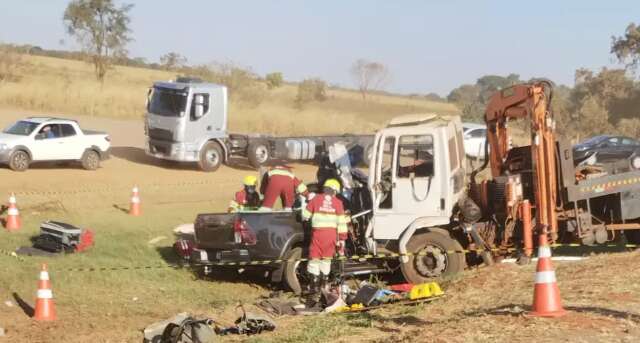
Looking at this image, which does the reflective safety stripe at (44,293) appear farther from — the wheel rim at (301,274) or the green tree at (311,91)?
the green tree at (311,91)

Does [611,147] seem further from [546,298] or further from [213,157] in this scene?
[546,298]

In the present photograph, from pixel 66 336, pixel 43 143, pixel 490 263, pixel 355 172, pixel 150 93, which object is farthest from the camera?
pixel 150 93

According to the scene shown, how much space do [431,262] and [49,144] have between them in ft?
53.5

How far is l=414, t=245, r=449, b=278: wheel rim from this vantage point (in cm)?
1207

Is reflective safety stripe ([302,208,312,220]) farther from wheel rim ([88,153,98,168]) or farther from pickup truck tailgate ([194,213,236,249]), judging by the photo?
wheel rim ([88,153,98,168])

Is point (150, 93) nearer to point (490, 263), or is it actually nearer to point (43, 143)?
point (43, 143)

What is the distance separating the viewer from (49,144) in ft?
83.0

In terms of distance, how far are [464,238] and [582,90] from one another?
45.4 metres

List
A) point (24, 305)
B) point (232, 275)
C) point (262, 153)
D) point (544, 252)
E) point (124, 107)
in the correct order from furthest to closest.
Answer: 1. point (124, 107)
2. point (262, 153)
3. point (232, 275)
4. point (24, 305)
5. point (544, 252)

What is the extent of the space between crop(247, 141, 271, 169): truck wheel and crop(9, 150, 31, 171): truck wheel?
6.95 m

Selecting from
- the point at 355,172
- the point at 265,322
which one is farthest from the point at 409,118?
the point at 265,322

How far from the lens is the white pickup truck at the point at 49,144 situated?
2455 centimetres

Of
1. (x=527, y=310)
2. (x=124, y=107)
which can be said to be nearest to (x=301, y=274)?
(x=527, y=310)

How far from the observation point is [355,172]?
1409 centimetres
